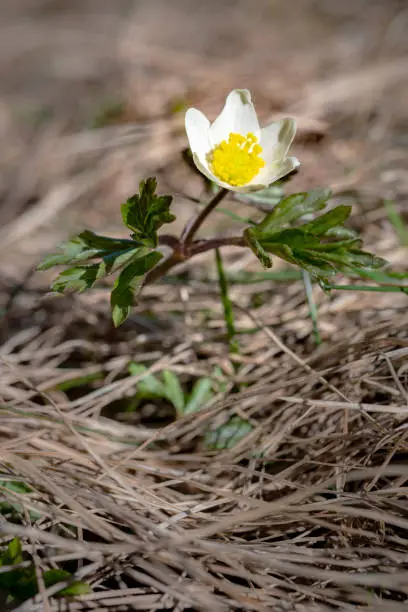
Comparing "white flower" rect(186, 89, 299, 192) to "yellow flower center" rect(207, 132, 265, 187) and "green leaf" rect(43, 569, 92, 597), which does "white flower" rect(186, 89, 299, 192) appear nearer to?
"yellow flower center" rect(207, 132, 265, 187)

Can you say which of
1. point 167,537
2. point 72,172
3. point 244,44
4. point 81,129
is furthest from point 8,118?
point 167,537

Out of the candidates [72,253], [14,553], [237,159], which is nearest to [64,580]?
[14,553]

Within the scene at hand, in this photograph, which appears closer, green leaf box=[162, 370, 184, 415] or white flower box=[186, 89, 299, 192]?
white flower box=[186, 89, 299, 192]

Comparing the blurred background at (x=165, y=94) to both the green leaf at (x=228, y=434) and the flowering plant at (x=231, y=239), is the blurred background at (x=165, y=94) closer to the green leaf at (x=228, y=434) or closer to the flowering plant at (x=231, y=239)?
the flowering plant at (x=231, y=239)

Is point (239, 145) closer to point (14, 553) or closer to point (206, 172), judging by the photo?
point (206, 172)

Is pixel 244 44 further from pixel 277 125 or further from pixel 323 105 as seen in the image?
pixel 277 125

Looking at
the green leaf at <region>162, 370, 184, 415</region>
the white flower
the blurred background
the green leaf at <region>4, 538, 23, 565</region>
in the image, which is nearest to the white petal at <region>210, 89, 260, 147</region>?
the white flower
